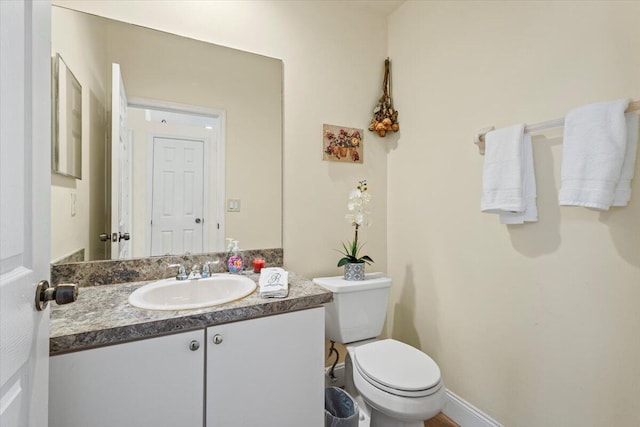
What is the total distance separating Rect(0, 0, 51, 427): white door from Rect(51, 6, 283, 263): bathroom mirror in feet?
2.31

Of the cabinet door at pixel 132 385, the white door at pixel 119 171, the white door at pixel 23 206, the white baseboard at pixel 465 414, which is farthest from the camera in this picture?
the white baseboard at pixel 465 414

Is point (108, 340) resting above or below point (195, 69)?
below

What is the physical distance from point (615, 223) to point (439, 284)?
0.85 m

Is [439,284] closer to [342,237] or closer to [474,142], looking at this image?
[342,237]

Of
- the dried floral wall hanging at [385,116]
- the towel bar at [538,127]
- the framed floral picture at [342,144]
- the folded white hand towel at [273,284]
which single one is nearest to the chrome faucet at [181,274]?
the folded white hand towel at [273,284]

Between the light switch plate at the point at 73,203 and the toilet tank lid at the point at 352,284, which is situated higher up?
the light switch plate at the point at 73,203

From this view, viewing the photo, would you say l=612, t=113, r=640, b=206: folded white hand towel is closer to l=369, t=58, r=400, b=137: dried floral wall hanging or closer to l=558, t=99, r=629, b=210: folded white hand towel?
l=558, t=99, r=629, b=210: folded white hand towel

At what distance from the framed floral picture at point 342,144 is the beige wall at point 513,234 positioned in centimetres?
29

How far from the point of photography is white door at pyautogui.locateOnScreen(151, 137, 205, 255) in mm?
1450

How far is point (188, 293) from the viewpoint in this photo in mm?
1322

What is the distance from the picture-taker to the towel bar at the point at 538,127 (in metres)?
0.97

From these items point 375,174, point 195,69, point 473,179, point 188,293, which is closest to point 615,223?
point 473,179

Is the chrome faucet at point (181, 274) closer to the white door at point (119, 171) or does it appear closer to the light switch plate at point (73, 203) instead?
the white door at point (119, 171)

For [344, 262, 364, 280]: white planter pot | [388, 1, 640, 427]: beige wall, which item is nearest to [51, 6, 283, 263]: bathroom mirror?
[344, 262, 364, 280]: white planter pot
